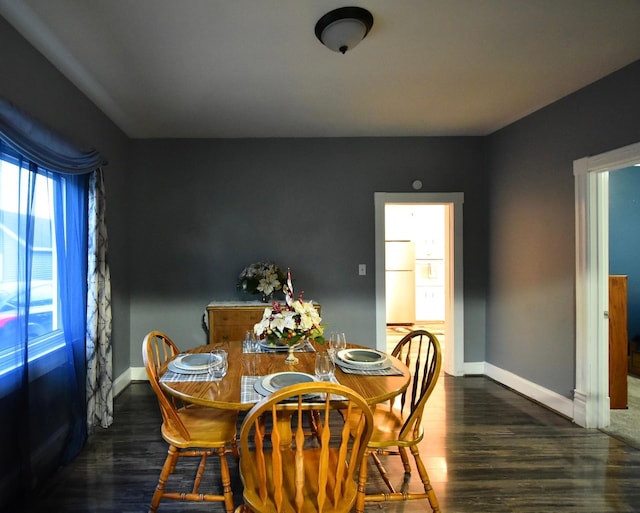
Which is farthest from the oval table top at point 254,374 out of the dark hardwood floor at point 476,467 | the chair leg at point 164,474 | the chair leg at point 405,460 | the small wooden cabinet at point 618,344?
the small wooden cabinet at point 618,344

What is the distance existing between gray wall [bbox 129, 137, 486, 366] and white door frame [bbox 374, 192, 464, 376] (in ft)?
0.24

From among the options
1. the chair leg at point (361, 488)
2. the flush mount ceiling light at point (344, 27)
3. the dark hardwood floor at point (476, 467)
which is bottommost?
the dark hardwood floor at point (476, 467)

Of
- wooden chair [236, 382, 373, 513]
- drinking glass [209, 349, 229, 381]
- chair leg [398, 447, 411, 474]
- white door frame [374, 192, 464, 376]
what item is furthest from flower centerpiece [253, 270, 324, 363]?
white door frame [374, 192, 464, 376]

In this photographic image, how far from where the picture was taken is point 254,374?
183 cm

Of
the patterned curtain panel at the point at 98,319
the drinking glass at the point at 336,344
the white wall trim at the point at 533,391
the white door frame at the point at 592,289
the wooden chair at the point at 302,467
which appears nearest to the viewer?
the wooden chair at the point at 302,467

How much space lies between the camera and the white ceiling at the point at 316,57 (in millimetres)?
1928

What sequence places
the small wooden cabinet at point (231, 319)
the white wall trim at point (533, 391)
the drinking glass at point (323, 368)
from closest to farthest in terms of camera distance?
the drinking glass at point (323, 368)
the white wall trim at point (533, 391)
the small wooden cabinet at point (231, 319)

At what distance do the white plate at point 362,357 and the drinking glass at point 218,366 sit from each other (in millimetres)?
586

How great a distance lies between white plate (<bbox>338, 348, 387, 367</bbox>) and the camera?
1.90 m

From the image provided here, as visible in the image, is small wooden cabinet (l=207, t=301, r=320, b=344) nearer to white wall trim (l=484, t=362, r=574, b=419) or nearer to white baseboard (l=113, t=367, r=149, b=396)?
white baseboard (l=113, t=367, r=149, b=396)

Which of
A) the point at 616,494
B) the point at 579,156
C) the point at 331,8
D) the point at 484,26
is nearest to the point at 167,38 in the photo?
the point at 331,8

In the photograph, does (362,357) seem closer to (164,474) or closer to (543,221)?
(164,474)

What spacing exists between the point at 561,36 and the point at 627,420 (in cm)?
280

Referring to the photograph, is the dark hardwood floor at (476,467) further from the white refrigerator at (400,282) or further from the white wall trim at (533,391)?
the white refrigerator at (400,282)
